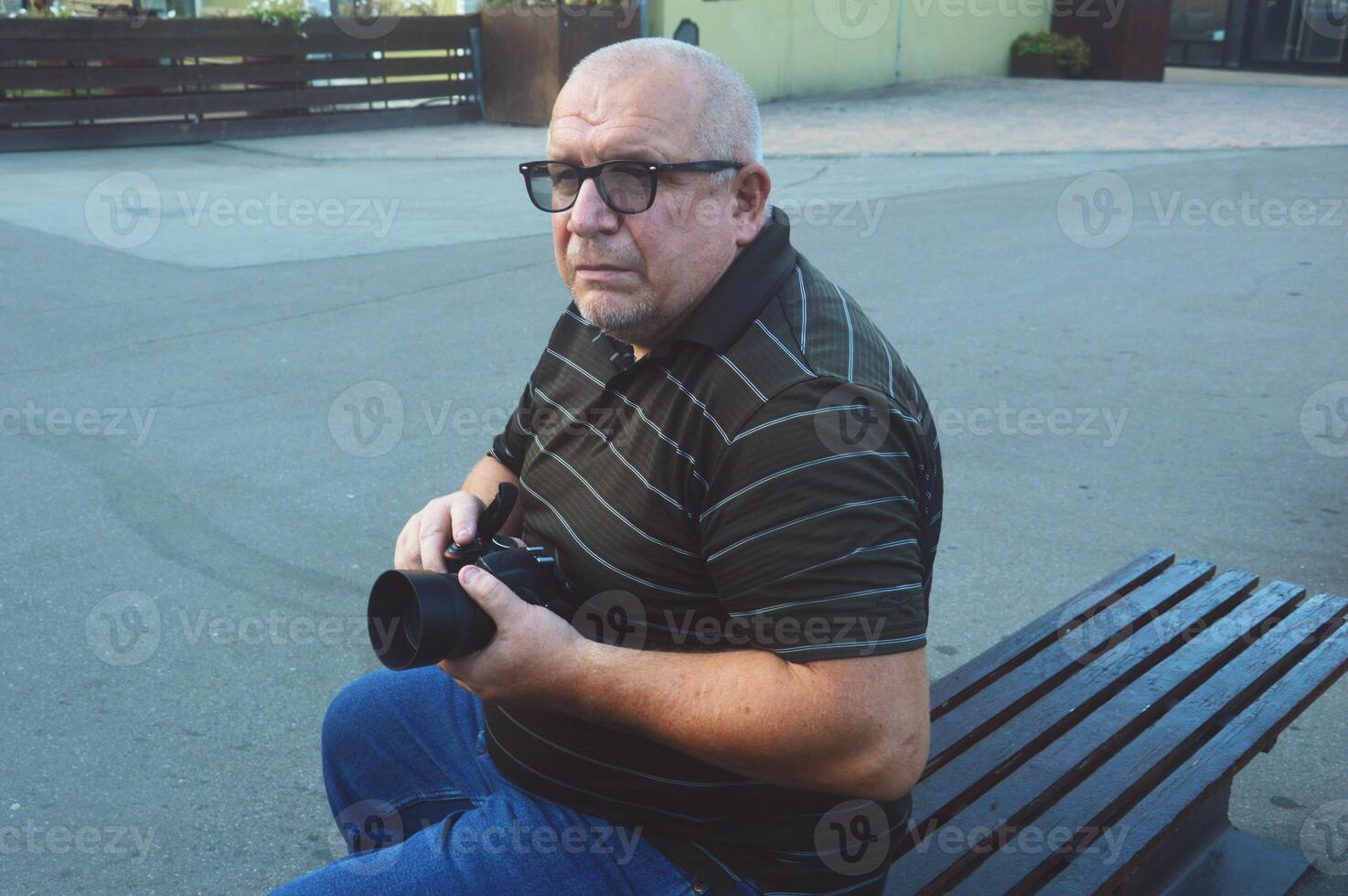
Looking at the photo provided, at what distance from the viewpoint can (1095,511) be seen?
4.92m

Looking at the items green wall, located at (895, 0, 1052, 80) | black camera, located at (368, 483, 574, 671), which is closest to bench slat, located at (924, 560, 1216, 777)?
black camera, located at (368, 483, 574, 671)

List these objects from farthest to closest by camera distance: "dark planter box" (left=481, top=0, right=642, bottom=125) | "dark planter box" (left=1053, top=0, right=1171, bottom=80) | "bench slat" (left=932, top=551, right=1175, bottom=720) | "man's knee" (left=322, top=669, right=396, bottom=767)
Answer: "dark planter box" (left=1053, top=0, right=1171, bottom=80)
"dark planter box" (left=481, top=0, right=642, bottom=125)
"bench slat" (left=932, top=551, right=1175, bottom=720)
"man's knee" (left=322, top=669, right=396, bottom=767)

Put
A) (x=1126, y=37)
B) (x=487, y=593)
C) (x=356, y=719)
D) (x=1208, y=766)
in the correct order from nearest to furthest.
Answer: (x=487, y=593) < (x=356, y=719) < (x=1208, y=766) < (x=1126, y=37)

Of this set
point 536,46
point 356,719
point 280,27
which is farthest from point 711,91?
point 536,46

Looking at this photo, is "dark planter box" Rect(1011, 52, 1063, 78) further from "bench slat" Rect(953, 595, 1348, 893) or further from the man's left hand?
the man's left hand

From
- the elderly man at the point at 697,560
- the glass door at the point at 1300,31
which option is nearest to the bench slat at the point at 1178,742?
the elderly man at the point at 697,560

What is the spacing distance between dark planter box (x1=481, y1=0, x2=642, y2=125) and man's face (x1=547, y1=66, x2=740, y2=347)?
585 inches

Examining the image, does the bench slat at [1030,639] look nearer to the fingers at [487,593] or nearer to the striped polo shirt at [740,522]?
the striped polo shirt at [740,522]

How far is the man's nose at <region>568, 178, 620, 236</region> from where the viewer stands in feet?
6.50

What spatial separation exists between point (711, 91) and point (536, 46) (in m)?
15.7

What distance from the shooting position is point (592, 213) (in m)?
1.98

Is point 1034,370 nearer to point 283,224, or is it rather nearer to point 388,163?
point 283,224

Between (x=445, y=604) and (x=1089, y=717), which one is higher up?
(x=445, y=604)

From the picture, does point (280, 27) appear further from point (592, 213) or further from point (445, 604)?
point (445, 604)
